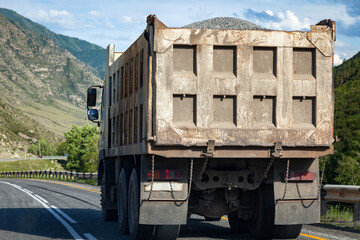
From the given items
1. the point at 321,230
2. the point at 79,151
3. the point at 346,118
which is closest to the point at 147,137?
the point at 321,230

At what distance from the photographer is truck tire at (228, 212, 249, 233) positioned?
10281mm

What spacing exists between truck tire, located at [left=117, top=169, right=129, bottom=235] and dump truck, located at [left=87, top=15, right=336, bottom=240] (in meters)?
0.94

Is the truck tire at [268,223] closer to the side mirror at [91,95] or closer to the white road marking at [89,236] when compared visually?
the white road marking at [89,236]

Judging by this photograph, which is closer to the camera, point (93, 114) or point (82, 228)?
point (82, 228)

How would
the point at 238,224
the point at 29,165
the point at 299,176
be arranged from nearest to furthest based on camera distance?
the point at 299,176 → the point at 238,224 → the point at 29,165

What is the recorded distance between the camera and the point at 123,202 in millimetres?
9719

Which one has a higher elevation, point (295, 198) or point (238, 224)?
point (295, 198)

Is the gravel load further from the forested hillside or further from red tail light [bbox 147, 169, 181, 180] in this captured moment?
the forested hillside

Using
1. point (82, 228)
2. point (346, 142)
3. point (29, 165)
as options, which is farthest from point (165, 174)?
point (29, 165)

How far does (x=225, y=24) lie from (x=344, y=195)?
185 inches

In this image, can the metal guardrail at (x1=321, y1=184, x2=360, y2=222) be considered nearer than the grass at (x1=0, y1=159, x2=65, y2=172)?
Yes

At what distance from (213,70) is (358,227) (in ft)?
15.1

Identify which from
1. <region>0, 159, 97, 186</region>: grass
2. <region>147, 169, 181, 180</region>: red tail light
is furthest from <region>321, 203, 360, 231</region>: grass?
<region>0, 159, 97, 186</region>: grass

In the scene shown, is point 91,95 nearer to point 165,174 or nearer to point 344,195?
point 165,174
